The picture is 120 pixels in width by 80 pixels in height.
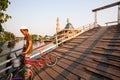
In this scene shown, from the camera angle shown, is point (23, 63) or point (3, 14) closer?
point (23, 63)

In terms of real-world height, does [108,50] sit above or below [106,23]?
below

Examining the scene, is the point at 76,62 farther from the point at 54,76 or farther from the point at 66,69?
the point at 54,76

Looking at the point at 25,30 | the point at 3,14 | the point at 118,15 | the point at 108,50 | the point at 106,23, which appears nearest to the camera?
the point at 25,30

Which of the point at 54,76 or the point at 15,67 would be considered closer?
the point at 15,67

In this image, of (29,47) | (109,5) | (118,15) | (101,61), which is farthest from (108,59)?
(109,5)

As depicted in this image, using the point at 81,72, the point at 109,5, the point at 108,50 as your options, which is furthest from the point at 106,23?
the point at 81,72

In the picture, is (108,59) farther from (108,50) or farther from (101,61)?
(108,50)

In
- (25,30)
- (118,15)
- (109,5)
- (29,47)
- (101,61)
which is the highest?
(109,5)

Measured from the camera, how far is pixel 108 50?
27.6 ft

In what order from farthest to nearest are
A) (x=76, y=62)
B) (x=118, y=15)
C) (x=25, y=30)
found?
(x=118, y=15) < (x=76, y=62) < (x=25, y=30)

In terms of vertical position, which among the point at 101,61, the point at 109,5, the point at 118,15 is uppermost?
the point at 109,5

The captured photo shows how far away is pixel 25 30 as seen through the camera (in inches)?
226

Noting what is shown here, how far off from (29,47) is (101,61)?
10.7ft

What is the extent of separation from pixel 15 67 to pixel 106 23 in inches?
Answer: 543
